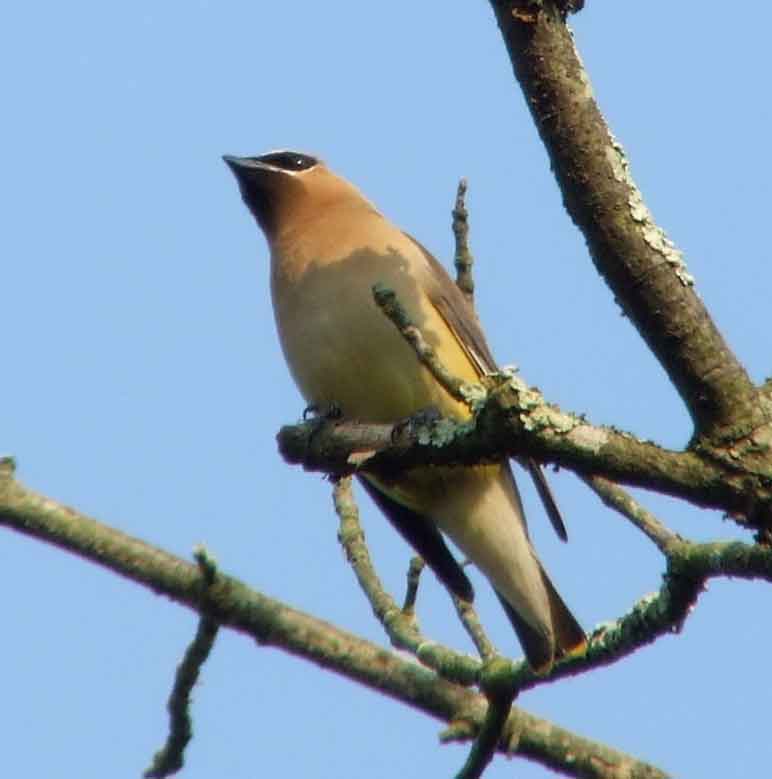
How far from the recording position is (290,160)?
795 centimetres

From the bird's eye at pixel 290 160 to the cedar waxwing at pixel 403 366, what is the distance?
0.45 m

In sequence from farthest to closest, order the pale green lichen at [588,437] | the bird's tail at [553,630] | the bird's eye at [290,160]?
the bird's eye at [290,160] < the bird's tail at [553,630] < the pale green lichen at [588,437]

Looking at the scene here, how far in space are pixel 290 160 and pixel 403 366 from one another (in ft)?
6.53

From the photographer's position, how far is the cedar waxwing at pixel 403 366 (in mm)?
6332

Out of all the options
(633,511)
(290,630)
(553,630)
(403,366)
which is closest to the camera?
(290,630)

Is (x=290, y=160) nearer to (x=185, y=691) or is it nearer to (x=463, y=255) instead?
(x=463, y=255)

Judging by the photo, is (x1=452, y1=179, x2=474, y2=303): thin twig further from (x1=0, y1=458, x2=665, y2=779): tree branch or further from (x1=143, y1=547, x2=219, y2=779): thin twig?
(x1=143, y1=547, x2=219, y2=779): thin twig

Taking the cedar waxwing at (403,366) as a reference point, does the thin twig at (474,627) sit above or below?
below

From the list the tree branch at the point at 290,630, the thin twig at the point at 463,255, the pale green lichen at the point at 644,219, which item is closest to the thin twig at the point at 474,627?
the tree branch at the point at 290,630

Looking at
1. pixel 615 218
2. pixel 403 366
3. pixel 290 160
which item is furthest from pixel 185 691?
pixel 290 160

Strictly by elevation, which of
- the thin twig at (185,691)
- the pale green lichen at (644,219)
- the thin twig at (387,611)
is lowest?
the thin twig at (185,691)

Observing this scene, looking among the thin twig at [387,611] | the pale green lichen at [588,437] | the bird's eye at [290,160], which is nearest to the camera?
the pale green lichen at [588,437]

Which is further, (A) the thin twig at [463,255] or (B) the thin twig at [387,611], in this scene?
(A) the thin twig at [463,255]

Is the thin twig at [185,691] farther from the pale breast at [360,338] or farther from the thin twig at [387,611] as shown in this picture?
the pale breast at [360,338]
